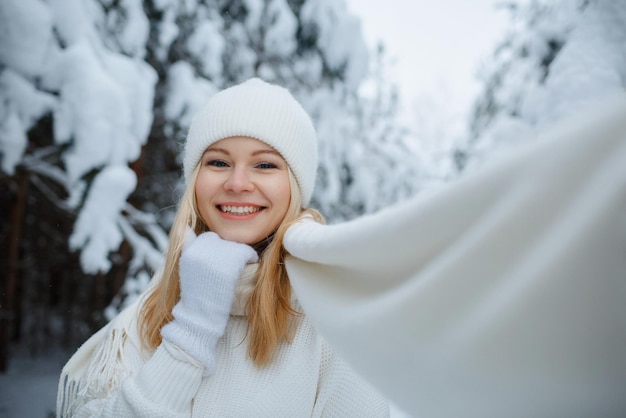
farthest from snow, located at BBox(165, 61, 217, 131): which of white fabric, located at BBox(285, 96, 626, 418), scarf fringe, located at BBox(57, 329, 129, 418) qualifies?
white fabric, located at BBox(285, 96, 626, 418)

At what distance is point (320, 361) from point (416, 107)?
13704mm

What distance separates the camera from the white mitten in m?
1.28

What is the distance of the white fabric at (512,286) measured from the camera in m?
0.47

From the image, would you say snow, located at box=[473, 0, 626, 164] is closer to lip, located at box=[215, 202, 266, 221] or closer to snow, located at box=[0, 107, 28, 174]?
lip, located at box=[215, 202, 266, 221]

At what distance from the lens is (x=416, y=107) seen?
14.0 metres

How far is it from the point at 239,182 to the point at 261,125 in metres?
0.23

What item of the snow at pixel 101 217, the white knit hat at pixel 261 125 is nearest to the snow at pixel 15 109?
the snow at pixel 101 217

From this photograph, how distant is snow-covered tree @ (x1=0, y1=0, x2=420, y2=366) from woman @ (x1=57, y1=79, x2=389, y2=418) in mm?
928

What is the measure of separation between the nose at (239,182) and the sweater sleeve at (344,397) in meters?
0.63

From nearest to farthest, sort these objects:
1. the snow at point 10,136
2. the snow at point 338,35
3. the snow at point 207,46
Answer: the snow at point 10,136 → the snow at point 207,46 → the snow at point 338,35

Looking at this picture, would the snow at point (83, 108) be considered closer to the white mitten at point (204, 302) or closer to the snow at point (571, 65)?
the white mitten at point (204, 302)

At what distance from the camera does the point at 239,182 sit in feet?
4.50

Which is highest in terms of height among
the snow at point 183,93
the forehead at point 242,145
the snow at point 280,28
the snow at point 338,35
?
the snow at point 338,35

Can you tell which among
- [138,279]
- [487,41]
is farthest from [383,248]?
[487,41]
